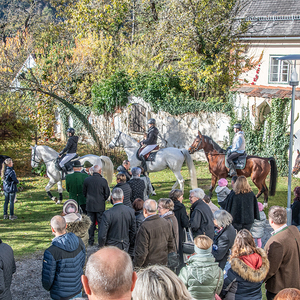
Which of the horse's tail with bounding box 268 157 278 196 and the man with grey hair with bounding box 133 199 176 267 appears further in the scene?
the horse's tail with bounding box 268 157 278 196

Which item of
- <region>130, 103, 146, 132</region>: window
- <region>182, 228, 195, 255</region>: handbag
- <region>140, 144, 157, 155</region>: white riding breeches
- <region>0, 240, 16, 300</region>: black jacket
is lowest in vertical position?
<region>182, 228, 195, 255</region>: handbag

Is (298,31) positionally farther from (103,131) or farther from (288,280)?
(288,280)

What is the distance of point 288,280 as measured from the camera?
425 centimetres

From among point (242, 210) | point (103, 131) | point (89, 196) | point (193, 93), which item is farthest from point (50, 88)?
point (242, 210)

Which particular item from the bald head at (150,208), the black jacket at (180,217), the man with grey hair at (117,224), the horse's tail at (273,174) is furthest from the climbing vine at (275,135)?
the bald head at (150,208)

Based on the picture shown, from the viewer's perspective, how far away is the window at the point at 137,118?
19.4 m

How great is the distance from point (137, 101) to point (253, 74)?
20.9 feet

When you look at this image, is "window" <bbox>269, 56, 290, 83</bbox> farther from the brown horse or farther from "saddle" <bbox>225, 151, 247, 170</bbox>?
"saddle" <bbox>225, 151, 247, 170</bbox>

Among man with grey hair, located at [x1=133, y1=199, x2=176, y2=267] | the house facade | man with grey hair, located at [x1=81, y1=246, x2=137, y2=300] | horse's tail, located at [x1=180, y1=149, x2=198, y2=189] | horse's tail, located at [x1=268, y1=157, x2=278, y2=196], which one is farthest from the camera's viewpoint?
the house facade

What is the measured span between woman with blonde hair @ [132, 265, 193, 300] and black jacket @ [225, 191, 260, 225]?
4.52 m

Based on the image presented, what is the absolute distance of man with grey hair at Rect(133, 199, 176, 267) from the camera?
4805 millimetres

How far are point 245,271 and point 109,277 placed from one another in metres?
2.16

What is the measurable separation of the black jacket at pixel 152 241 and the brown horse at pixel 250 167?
681 centimetres

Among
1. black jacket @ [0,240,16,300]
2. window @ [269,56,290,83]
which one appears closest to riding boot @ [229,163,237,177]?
window @ [269,56,290,83]
